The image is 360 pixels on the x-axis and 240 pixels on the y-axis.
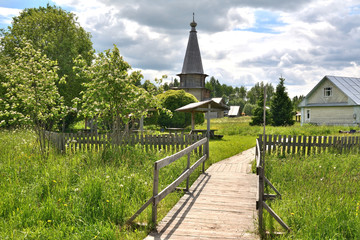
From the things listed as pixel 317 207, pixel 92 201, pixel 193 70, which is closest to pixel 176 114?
pixel 193 70

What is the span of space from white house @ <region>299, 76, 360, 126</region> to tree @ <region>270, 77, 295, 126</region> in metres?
3.28

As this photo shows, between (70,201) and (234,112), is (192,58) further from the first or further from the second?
(70,201)

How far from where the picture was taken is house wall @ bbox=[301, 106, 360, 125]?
33.9 metres

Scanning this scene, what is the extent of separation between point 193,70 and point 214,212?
157 ft

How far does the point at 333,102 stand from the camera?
3591 centimetres

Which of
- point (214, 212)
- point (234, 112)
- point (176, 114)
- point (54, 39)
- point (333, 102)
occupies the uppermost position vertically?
point (54, 39)

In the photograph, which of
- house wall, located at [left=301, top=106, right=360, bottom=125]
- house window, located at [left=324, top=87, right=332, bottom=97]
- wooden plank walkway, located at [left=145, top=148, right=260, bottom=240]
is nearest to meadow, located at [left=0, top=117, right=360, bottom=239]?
wooden plank walkway, located at [left=145, top=148, right=260, bottom=240]

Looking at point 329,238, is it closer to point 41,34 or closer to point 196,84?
point 41,34

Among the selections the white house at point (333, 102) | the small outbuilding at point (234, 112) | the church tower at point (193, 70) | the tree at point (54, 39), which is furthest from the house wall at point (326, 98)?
the small outbuilding at point (234, 112)

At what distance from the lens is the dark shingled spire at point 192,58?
168 ft

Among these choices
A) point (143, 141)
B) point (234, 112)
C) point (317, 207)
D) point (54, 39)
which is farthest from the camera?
point (234, 112)

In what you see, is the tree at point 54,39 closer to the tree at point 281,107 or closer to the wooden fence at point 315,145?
the wooden fence at point 315,145

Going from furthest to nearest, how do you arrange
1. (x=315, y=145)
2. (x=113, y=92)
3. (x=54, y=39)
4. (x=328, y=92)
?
1. (x=328, y=92)
2. (x=54, y=39)
3. (x=315, y=145)
4. (x=113, y=92)

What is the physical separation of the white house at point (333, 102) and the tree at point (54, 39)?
28198 mm
